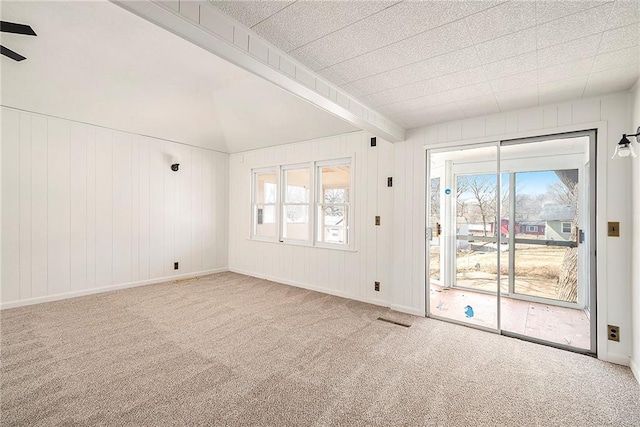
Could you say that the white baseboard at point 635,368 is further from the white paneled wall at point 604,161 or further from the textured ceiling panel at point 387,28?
the textured ceiling panel at point 387,28

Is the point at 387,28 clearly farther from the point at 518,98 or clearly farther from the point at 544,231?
the point at 544,231

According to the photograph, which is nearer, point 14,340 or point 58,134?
point 14,340

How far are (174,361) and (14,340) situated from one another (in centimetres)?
174

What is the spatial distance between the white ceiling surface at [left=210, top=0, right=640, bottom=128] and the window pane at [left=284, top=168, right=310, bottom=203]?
2625 mm

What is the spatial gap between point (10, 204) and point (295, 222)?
3879 mm

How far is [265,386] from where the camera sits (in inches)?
84.7

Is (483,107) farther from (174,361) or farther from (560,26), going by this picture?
(174,361)

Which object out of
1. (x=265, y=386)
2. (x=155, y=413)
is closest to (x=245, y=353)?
(x=265, y=386)

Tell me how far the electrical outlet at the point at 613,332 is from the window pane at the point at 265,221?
15.3 ft

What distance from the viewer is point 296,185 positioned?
5359 mm

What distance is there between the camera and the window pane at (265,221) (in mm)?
5711

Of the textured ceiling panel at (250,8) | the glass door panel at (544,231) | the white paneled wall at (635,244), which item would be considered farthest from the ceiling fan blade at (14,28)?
the glass door panel at (544,231)

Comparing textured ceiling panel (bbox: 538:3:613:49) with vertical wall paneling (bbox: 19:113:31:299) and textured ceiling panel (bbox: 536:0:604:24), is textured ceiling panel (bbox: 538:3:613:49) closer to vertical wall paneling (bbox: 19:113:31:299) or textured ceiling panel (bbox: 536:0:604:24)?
textured ceiling panel (bbox: 536:0:604:24)

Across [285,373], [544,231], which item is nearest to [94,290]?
[285,373]
